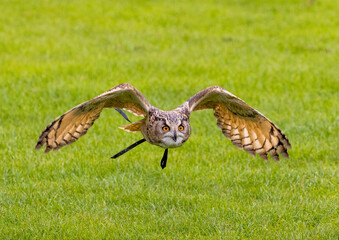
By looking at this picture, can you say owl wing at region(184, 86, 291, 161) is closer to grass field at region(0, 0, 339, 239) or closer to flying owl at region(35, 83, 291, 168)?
flying owl at region(35, 83, 291, 168)

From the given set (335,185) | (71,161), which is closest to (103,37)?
(71,161)

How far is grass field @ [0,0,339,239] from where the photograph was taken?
691 centimetres

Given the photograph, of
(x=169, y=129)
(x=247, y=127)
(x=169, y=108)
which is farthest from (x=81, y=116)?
(x=169, y=108)

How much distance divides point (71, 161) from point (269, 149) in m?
3.39

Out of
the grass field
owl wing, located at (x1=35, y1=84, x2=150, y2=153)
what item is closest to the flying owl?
owl wing, located at (x1=35, y1=84, x2=150, y2=153)

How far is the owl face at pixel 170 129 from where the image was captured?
5.24m

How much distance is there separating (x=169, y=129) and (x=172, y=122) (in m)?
0.07

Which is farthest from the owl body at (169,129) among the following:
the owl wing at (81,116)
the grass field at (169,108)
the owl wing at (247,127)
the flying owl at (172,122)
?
the grass field at (169,108)

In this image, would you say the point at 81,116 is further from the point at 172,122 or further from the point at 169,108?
the point at 169,108

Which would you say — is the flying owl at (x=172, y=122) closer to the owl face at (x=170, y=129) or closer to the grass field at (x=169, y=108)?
the owl face at (x=170, y=129)

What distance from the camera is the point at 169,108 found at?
35.2ft

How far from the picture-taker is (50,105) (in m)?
11.0

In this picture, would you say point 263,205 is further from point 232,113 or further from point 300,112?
point 300,112

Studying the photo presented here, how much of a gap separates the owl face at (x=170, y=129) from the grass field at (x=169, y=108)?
1560 millimetres
